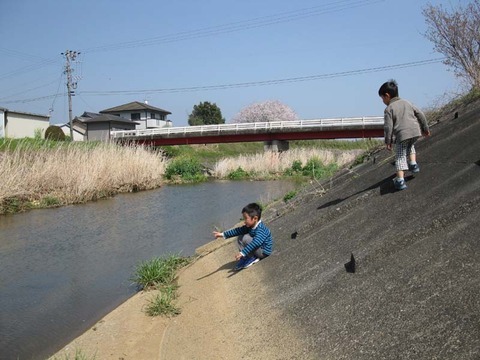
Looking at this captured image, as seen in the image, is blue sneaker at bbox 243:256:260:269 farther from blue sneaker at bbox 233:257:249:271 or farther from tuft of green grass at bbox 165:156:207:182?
tuft of green grass at bbox 165:156:207:182

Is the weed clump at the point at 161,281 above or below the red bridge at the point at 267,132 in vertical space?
below

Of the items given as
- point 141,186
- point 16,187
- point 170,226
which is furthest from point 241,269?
point 141,186

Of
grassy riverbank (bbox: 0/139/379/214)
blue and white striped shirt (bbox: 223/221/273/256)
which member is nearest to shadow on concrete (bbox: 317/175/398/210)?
blue and white striped shirt (bbox: 223/221/273/256)

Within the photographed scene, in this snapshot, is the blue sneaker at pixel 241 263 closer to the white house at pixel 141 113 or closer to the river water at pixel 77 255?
the river water at pixel 77 255

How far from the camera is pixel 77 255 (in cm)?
1152

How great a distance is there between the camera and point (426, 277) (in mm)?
4285

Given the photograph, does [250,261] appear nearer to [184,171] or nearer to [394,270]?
[394,270]

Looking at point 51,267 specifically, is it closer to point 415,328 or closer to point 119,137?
point 415,328

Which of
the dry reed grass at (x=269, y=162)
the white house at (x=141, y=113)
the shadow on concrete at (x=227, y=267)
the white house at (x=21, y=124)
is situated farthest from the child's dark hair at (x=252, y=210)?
the white house at (x=141, y=113)

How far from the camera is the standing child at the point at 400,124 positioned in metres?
6.86

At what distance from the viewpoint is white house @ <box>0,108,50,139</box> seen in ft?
147

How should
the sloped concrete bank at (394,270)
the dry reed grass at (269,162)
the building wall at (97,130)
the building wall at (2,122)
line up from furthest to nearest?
the building wall at (97,130)
the building wall at (2,122)
the dry reed grass at (269,162)
the sloped concrete bank at (394,270)

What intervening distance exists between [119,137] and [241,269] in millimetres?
41385

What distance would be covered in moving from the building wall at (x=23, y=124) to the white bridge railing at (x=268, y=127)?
992 centimetres
